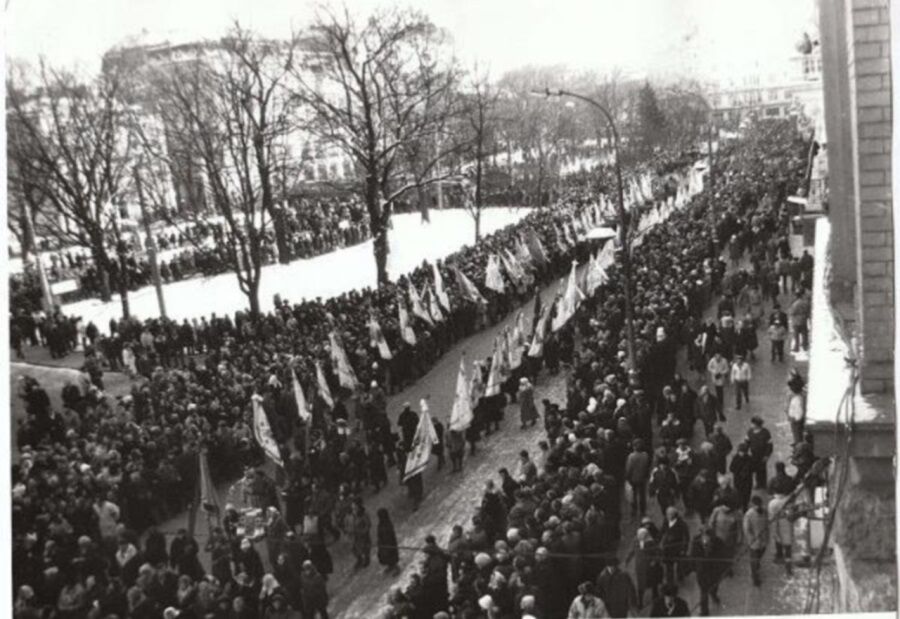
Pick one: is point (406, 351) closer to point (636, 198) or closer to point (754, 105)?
point (636, 198)

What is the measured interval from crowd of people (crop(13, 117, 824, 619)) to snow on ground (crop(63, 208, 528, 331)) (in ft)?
19.8

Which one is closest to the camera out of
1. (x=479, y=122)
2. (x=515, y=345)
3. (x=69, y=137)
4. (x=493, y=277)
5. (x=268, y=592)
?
(x=268, y=592)

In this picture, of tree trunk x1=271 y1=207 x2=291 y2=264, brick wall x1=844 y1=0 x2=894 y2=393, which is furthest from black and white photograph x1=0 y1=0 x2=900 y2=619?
tree trunk x1=271 y1=207 x2=291 y2=264

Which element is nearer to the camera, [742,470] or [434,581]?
[434,581]

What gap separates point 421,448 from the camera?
1409 centimetres

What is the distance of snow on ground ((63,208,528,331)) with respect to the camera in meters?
30.1

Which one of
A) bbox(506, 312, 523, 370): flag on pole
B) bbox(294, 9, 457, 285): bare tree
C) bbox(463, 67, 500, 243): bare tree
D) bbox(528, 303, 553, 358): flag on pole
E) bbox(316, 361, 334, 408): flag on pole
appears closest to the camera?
bbox(316, 361, 334, 408): flag on pole

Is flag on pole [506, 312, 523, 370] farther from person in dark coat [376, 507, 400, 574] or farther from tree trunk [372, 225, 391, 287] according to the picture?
tree trunk [372, 225, 391, 287]

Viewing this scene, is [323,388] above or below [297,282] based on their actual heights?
above

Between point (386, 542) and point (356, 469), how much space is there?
2292 mm

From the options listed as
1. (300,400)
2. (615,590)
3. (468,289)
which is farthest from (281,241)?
(615,590)

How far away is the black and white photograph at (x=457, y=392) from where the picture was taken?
9.82 m

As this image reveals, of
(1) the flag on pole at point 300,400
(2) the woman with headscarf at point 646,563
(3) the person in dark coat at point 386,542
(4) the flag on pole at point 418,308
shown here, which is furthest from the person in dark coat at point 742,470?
(4) the flag on pole at point 418,308

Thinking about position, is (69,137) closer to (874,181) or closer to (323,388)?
(323,388)
